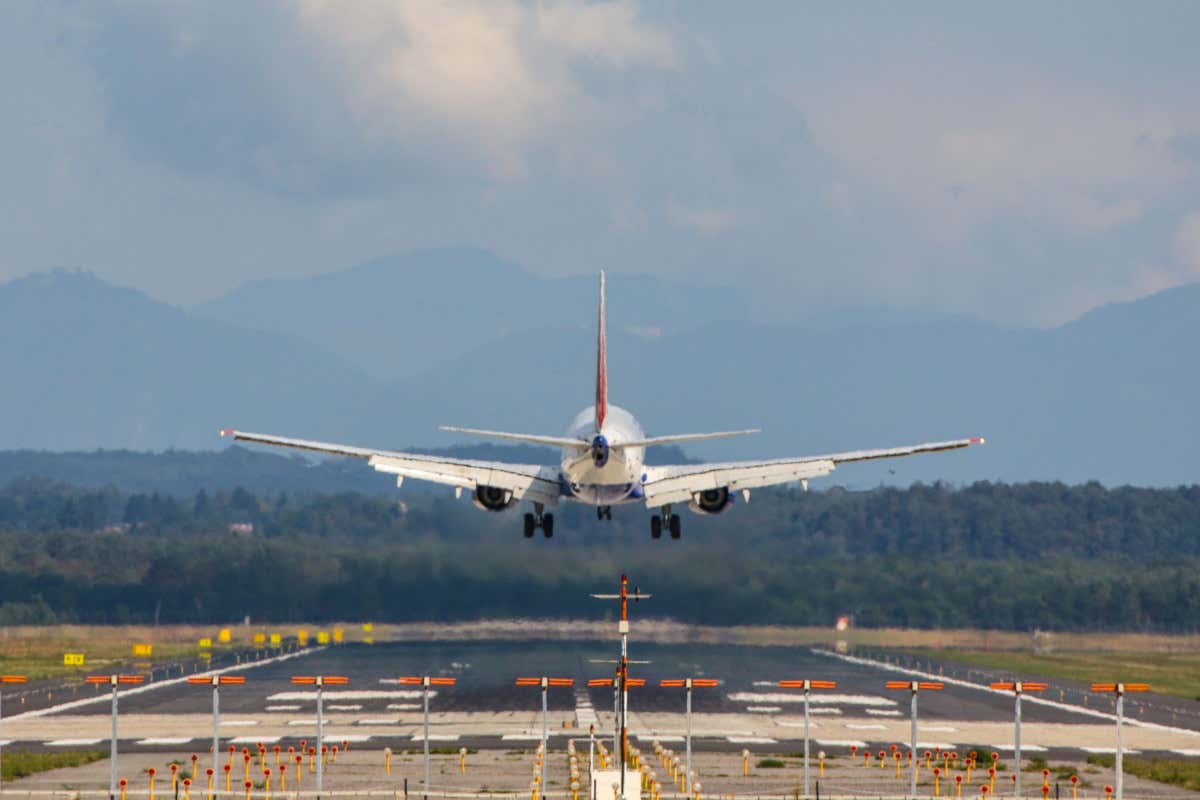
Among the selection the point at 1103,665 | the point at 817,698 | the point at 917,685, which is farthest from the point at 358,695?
the point at 917,685

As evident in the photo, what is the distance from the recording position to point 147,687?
5032 inches

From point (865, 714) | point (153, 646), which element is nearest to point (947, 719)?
point (865, 714)

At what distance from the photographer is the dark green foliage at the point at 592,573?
457 feet

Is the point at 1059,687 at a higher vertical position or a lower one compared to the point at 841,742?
higher

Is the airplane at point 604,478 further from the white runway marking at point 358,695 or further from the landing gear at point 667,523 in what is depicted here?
the white runway marking at point 358,695

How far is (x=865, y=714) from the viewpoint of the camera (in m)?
110

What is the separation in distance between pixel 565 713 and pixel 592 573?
32.8 meters

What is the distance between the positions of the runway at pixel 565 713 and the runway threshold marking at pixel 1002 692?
42 centimetres

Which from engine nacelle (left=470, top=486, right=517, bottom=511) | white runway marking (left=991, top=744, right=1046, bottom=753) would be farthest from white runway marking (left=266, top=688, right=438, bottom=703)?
white runway marking (left=991, top=744, right=1046, bottom=753)

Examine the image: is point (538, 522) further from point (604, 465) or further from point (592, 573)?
point (592, 573)

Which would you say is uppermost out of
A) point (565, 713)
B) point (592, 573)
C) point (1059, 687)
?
point (592, 573)

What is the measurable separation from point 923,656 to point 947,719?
63190 millimetres

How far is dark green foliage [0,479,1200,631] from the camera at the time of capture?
139 meters

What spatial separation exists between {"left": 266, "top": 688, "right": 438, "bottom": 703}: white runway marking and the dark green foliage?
17.1 metres
